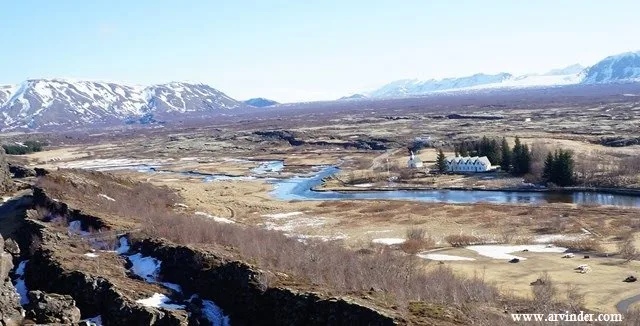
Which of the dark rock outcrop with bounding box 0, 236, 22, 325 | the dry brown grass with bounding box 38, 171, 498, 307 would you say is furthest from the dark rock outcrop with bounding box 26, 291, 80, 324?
the dry brown grass with bounding box 38, 171, 498, 307

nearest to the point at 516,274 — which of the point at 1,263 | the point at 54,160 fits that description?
the point at 1,263

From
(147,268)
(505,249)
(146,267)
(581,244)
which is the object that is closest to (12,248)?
(146,267)

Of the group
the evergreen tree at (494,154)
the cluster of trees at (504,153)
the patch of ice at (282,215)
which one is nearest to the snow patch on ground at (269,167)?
the cluster of trees at (504,153)

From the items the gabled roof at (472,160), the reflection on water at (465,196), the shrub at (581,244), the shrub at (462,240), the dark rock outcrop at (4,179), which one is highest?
the dark rock outcrop at (4,179)

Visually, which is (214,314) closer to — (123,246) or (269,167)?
(123,246)

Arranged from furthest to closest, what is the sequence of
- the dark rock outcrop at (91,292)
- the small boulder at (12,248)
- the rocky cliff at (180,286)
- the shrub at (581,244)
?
1. the shrub at (581,244)
2. the small boulder at (12,248)
3. the dark rock outcrop at (91,292)
4. the rocky cliff at (180,286)

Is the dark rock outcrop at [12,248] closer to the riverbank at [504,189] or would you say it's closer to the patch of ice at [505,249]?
the patch of ice at [505,249]

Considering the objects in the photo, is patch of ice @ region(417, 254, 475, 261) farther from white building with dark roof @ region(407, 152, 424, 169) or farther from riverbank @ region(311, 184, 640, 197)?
white building with dark roof @ region(407, 152, 424, 169)
